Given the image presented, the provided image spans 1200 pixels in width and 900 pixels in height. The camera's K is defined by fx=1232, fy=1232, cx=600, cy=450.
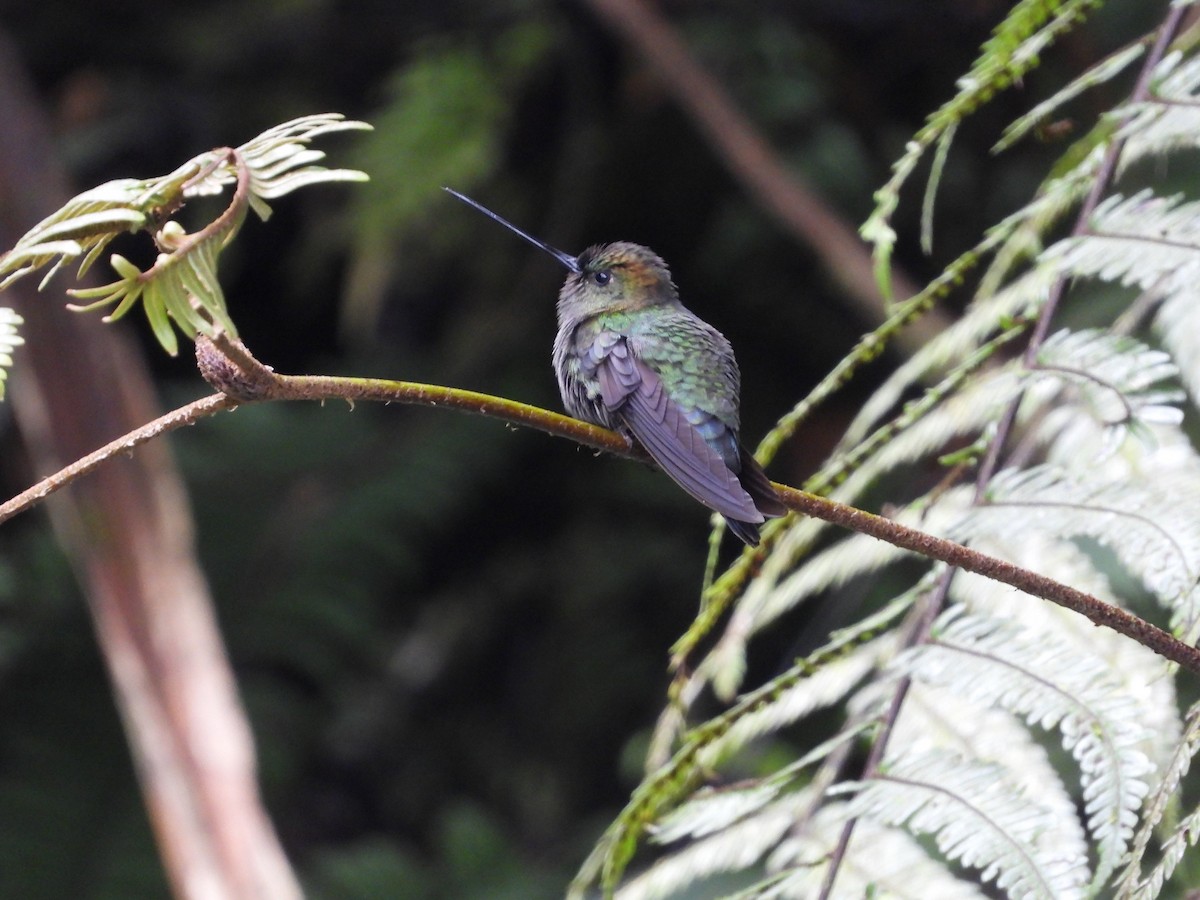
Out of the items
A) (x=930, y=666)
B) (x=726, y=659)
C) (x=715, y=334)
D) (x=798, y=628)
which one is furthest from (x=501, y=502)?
(x=930, y=666)

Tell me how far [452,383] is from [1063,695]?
10.9 feet

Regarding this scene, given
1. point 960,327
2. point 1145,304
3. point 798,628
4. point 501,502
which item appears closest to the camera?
point 1145,304

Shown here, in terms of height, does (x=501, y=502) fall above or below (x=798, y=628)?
above

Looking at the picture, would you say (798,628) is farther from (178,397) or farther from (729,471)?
(729,471)

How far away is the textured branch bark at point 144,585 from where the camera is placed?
253cm

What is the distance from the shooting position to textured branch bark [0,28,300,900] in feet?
8.30

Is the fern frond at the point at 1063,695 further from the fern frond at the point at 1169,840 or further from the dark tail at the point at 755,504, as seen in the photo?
the dark tail at the point at 755,504

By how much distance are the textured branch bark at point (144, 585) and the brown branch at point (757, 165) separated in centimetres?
171

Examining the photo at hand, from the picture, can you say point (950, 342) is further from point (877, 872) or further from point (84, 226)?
point (84, 226)

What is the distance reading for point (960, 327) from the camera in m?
1.80

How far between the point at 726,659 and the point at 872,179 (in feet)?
9.43

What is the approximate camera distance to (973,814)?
1.23 metres

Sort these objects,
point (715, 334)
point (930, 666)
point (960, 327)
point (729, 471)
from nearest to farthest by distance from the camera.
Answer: point (930, 666) → point (729, 471) → point (960, 327) → point (715, 334)

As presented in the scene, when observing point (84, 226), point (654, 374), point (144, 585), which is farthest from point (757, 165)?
point (84, 226)
